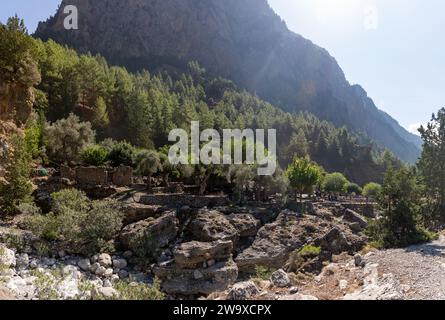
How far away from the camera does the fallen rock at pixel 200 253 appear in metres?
27.0

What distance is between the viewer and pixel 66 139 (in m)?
43.1

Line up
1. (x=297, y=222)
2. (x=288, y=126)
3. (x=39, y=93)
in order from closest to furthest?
(x=297, y=222)
(x=39, y=93)
(x=288, y=126)

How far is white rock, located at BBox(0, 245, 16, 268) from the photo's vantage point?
819 inches

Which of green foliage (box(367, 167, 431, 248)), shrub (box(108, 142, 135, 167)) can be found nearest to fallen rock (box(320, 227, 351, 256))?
green foliage (box(367, 167, 431, 248))

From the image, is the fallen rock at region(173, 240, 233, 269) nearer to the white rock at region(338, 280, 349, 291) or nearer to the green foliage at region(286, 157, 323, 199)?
the white rock at region(338, 280, 349, 291)

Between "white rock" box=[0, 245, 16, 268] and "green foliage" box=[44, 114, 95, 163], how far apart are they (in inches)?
849

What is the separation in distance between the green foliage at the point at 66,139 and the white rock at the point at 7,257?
21.6m

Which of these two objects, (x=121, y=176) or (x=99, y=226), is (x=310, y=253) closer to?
(x=99, y=226)

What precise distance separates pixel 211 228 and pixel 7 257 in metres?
15.0

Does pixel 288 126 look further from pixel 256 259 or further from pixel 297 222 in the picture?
pixel 256 259

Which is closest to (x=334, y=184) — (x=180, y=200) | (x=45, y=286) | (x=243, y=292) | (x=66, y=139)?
(x=180, y=200)

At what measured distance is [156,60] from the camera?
154750mm

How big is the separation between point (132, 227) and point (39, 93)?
3273 cm

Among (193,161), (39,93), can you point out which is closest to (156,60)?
(39,93)
